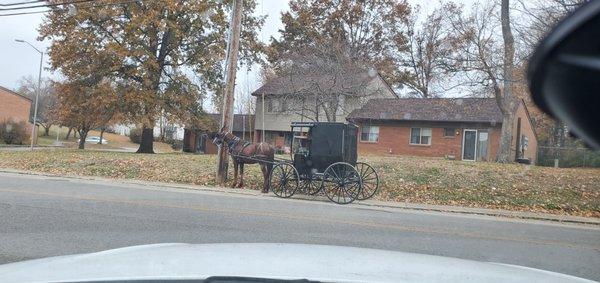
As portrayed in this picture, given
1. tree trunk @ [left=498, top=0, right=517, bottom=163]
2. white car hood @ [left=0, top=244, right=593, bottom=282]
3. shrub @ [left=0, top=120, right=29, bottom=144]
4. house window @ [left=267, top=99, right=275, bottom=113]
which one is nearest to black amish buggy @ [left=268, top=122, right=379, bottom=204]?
tree trunk @ [left=498, top=0, right=517, bottom=163]

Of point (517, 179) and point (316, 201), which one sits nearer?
point (316, 201)

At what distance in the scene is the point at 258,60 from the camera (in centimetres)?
3988

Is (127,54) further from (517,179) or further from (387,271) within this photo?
(387,271)

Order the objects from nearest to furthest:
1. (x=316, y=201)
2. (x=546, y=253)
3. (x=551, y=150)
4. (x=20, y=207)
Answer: (x=546, y=253), (x=20, y=207), (x=316, y=201), (x=551, y=150)

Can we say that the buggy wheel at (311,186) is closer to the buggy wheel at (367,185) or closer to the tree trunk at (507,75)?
the buggy wheel at (367,185)

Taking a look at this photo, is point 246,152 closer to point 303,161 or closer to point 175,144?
point 303,161

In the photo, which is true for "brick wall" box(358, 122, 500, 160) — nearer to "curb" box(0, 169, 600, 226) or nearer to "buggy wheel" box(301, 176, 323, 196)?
"curb" box(0, 169, 600, 226)

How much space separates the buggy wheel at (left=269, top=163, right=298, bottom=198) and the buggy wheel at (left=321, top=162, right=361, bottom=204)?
3.01 feet

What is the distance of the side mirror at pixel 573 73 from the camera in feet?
6.92

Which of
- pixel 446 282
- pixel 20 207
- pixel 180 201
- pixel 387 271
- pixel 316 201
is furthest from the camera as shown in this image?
pixel 316 201

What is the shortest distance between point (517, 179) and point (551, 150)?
69.7 ft

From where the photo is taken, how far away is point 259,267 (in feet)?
8.66

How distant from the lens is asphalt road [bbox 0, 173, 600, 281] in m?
8.34

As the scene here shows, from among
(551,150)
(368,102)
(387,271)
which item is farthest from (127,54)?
(387,271)
